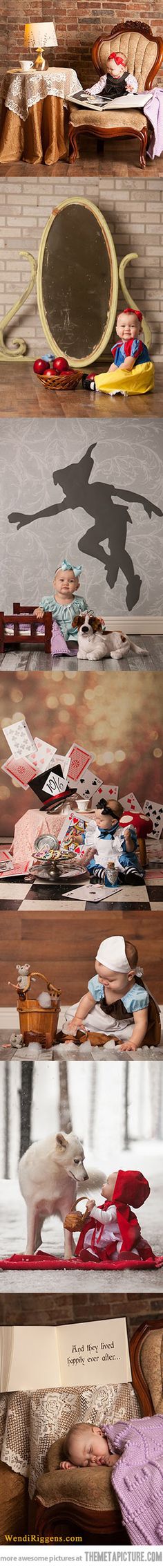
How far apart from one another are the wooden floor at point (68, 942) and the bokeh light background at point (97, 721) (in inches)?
17.5

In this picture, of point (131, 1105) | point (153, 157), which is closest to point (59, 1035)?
point (131, 1105)

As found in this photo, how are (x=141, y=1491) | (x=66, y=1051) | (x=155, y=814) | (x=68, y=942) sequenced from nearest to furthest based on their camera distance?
(x=141, y=1491) < (x=66, y=1051) < (x=68, y=942) < (x=155, y=814)

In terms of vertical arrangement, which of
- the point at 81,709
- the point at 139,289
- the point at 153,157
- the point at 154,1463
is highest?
the point at 153,157

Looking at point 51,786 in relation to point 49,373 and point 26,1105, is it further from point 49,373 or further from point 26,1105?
point 49,373

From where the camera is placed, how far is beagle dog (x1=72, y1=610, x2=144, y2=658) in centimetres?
327

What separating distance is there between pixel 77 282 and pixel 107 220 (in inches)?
11.9

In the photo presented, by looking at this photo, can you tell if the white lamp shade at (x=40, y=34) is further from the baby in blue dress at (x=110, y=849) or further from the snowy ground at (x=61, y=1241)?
the snowy ground at (x=61, y=1241)

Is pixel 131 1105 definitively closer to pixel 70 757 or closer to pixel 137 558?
pixel 70 757

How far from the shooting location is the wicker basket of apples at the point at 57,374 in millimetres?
3621

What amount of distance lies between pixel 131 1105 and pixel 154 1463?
0.53m

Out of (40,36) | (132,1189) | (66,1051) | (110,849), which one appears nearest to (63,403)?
(40,36)

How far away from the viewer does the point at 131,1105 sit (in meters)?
2.53

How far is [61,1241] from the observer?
2.49m

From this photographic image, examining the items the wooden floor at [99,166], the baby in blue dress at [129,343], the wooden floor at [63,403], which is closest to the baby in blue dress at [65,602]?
the wooden floor at [63,403]
